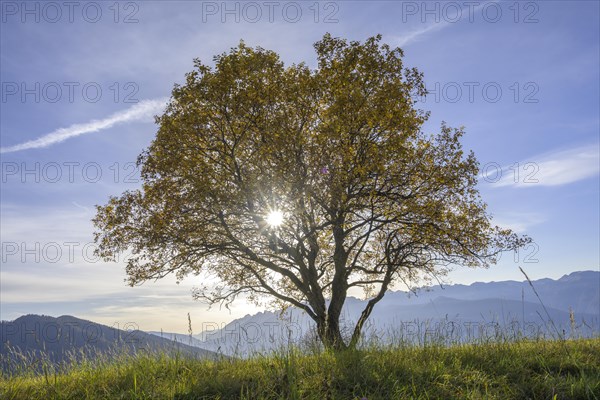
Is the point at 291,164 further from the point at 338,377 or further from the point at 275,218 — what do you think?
the point at 338,377

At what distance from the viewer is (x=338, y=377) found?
7.80m

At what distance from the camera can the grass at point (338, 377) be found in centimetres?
727

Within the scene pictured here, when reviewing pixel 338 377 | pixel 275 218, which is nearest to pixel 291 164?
pixel 275 218

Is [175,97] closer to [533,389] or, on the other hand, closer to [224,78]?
[224,78]

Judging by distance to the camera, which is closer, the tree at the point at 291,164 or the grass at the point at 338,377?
the grass at the point at 338,377

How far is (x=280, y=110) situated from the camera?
1900 cm

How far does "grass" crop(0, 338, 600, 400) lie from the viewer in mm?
7270

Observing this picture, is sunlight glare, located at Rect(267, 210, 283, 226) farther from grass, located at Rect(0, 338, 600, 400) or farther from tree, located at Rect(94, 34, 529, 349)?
grass, located at Rect(0, 338, 600, 400)

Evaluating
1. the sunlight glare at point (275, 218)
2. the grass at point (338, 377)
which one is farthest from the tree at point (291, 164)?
the grass at point (338, 377)

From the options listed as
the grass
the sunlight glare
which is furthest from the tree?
the grass

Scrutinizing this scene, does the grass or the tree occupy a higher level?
the tree

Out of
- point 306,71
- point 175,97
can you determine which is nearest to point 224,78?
point 175,97

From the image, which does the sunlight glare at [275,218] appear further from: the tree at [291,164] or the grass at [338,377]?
the grass at [338,377]

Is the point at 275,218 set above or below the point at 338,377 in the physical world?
above
